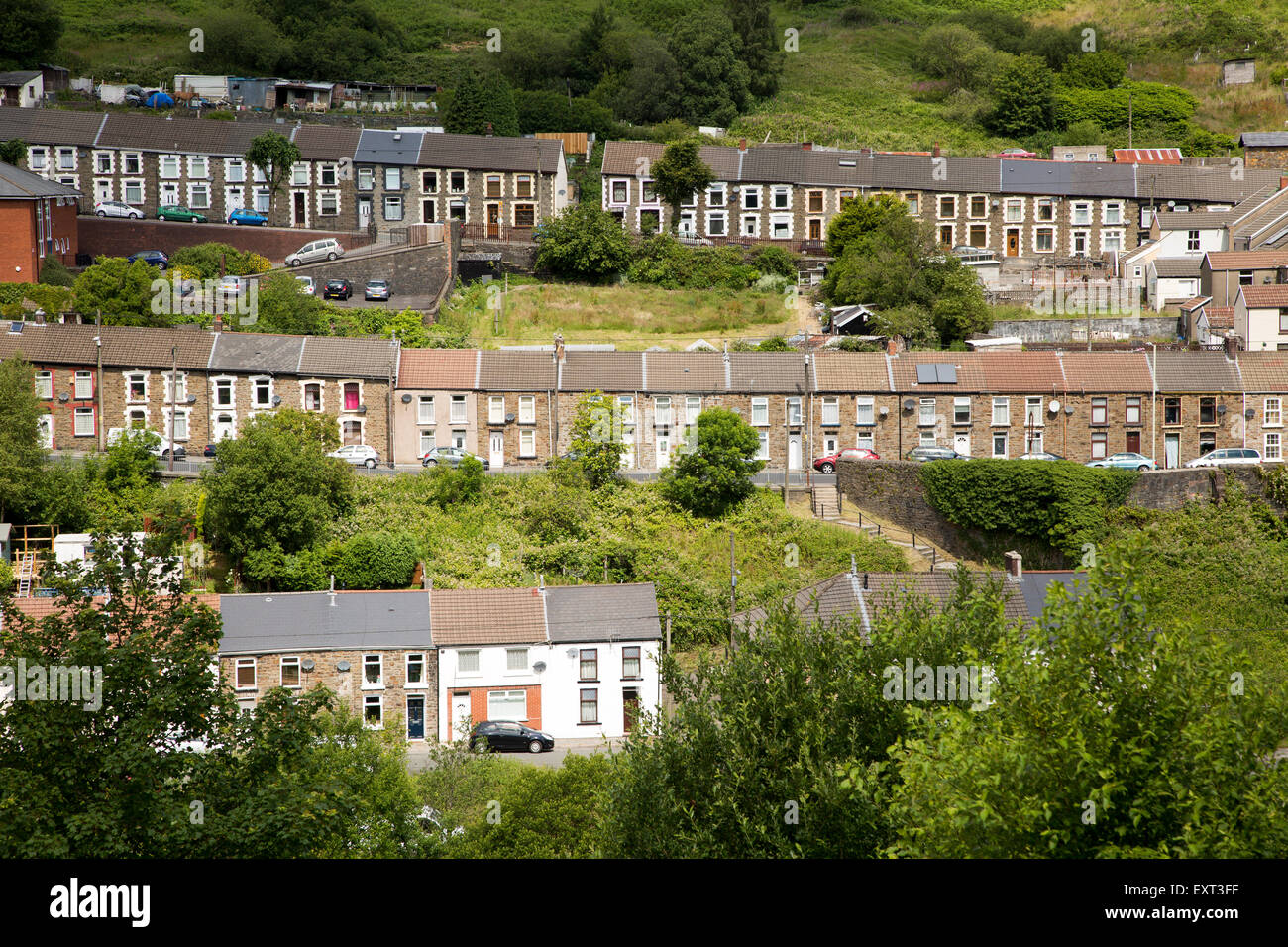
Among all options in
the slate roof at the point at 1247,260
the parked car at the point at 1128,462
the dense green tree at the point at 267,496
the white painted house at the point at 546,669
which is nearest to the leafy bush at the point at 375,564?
the dense green tree at the point at 267,496

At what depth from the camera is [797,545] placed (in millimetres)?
47500

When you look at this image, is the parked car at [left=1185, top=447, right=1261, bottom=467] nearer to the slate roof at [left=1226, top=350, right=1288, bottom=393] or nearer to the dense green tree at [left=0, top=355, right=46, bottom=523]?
the slate roof at [left=1226, top=350, right=1288, bottom=393]

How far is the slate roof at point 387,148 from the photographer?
7244 cm

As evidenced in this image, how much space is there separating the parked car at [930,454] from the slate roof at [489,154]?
26.2 meters

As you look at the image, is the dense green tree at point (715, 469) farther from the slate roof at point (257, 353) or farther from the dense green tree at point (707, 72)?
the dense green tree at point (707, 72)

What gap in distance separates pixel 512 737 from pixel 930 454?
1940cm

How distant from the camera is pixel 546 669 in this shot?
137 ft

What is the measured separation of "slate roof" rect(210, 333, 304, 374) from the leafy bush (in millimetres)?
11066

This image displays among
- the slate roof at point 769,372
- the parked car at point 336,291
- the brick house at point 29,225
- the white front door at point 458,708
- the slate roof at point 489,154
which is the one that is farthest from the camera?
the slate roof at point 489,154
